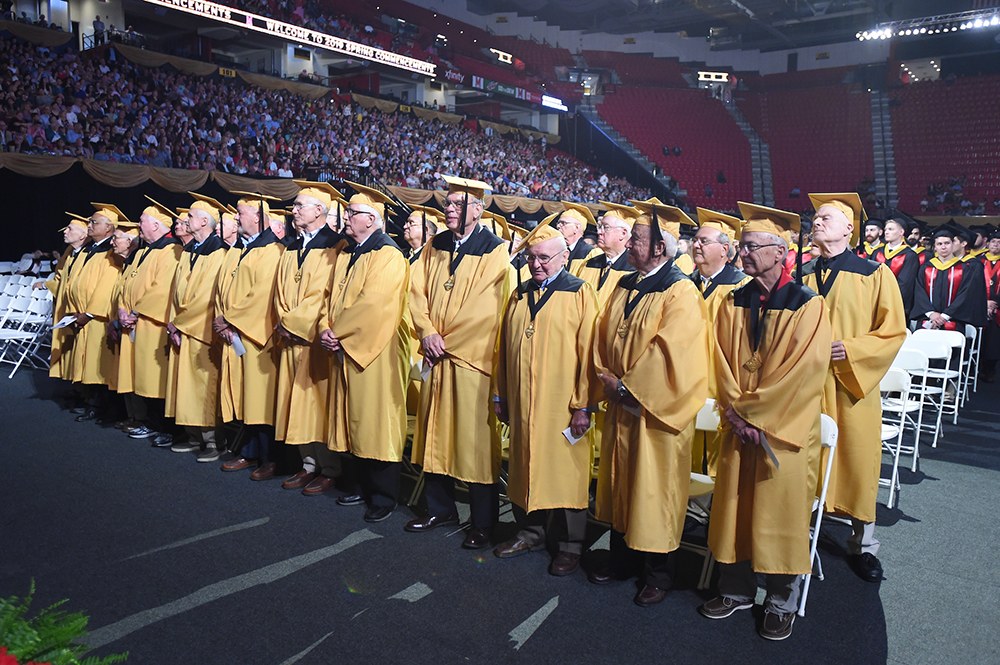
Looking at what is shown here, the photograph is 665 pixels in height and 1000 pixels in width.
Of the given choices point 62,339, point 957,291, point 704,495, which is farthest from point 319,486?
point 957,291

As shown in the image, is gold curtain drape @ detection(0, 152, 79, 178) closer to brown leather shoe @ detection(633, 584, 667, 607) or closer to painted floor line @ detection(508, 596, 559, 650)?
painted floor line @ detection(508, 596, 559, 650)

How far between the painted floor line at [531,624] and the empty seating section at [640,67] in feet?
116

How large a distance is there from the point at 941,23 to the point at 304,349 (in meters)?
27.2

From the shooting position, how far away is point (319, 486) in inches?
175

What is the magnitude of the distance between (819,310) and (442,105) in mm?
29668

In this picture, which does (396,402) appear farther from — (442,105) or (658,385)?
(442,105)

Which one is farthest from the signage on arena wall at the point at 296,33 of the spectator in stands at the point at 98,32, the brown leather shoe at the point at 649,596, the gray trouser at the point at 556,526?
the brown leather shoe at the point at 649,596

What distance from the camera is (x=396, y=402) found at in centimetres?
414

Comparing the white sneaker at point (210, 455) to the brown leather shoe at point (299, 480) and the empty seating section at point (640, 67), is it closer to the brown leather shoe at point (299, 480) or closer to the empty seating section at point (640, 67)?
the brown leather shoe at point (299, 480)

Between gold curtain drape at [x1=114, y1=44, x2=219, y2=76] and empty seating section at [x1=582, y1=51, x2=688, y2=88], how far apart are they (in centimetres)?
2223

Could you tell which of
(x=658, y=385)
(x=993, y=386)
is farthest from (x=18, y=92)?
(x=993, y=386)

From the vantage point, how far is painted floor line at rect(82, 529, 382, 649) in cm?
278

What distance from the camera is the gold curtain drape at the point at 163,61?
17.2 metres

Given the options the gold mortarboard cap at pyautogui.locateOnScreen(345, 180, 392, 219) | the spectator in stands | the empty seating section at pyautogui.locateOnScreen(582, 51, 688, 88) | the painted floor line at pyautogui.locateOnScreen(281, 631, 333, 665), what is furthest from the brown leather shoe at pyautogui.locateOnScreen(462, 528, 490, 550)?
the empty seating section at pyautogui.locateOnScreen(582, 51, 688, 88)
